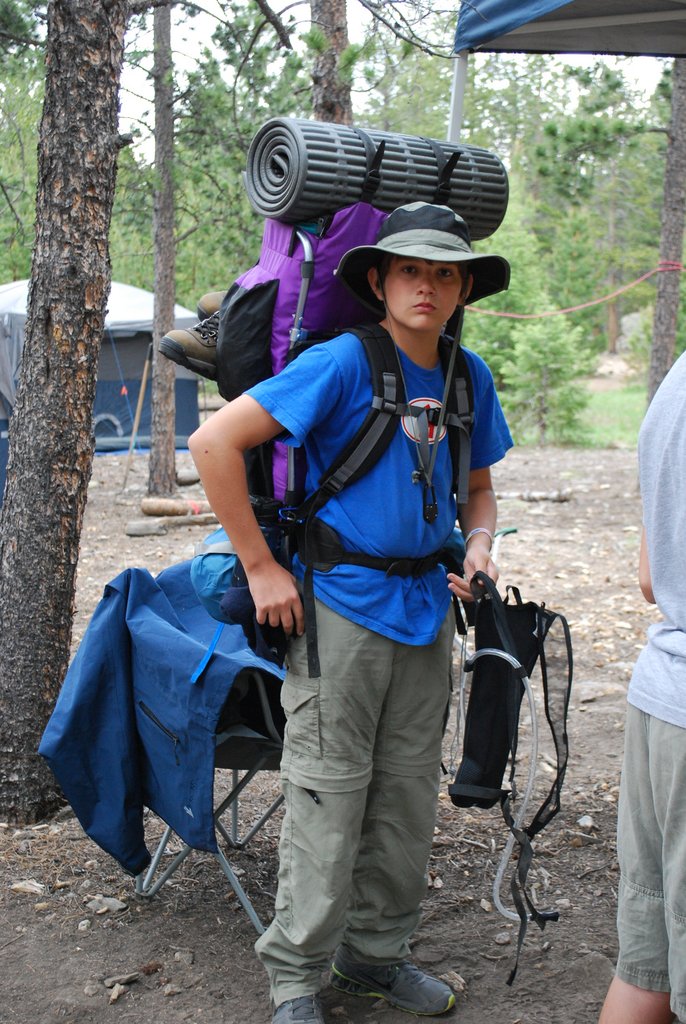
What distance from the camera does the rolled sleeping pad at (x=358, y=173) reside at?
2.52 meters

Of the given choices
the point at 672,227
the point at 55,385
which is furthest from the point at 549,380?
the point at 55,385

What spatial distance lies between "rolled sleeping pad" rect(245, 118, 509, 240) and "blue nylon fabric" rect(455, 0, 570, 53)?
0.91 metres

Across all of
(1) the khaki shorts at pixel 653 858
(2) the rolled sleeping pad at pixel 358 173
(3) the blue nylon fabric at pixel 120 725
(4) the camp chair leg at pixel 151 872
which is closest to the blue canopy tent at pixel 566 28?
(2) the rolled sleeping pad at pixel 358 173

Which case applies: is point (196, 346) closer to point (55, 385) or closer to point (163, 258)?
point (55, 385)

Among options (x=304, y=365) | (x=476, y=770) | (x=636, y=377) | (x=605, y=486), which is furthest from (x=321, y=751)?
(x=636, y=377)

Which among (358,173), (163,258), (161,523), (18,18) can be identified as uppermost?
(18,18)

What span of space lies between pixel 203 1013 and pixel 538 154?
32.2 feet

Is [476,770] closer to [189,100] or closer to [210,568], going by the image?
[210,568]

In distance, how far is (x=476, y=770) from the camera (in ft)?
8.27

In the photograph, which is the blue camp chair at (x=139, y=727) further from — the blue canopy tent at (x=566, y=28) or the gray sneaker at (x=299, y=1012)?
the blue canopy tent at (x=566, y=28)

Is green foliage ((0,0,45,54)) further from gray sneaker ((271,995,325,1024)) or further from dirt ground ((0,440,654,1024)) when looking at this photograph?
gray sneaker ((271,995,325,1024))

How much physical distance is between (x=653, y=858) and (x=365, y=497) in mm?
1021

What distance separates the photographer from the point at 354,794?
8.36 ft

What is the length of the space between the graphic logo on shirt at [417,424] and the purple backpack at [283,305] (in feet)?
0.91
